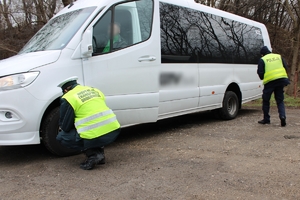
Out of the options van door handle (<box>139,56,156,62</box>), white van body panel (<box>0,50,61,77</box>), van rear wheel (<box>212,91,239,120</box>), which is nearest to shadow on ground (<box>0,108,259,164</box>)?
van rear wheel (<box>212,91,239,120</box>)

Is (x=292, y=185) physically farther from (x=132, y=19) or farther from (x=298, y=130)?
(x=132, y=19)

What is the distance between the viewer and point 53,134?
425 centimetres

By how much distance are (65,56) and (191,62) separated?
9.10ft

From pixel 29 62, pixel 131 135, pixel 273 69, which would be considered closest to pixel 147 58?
pixel 131 135

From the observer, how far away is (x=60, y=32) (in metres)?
4.80

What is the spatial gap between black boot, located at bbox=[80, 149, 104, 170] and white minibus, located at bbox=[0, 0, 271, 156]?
554 mm

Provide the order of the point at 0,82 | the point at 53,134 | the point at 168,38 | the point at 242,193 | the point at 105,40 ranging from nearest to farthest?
the point at 242,193 → the point at 0,82 → the point at 53,134 → the point at 105,40 → the point at 168,38

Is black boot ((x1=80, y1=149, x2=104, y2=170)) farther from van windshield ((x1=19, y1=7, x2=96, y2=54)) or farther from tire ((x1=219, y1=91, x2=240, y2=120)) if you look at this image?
tire ((x1=219, y1=91, x2=240, y2=120))

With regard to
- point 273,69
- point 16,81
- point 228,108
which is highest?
point 16,81

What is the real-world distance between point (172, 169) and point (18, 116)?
2.09 meters

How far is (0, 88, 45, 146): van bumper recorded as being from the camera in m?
3.92

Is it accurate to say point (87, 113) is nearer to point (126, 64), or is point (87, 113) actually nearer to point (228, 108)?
point (126, 64)

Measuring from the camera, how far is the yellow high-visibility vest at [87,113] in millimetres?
3790

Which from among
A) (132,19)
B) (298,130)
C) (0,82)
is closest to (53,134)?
(0,82)
